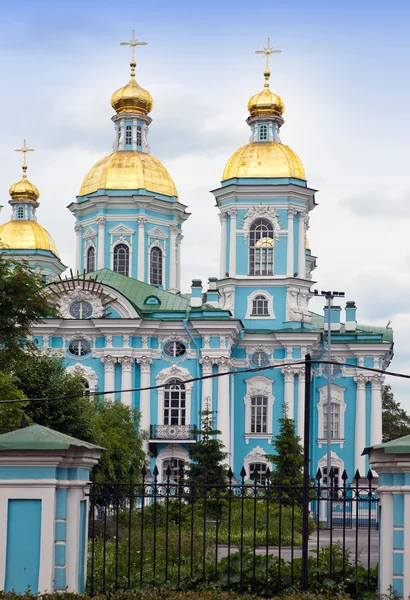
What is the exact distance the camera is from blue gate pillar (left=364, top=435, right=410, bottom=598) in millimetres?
11039

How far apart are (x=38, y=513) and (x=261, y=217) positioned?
102ft

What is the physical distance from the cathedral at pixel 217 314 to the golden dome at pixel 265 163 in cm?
5

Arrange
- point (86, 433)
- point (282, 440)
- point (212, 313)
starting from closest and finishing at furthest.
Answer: point (86, 433) < point (282, 440) < point (212, 313)

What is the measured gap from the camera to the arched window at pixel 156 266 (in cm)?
4500

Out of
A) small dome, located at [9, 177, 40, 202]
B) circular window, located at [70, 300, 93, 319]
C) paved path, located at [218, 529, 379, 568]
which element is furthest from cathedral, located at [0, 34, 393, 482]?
paved path, located at [218, 529, 379, 568]

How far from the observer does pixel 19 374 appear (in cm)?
2681

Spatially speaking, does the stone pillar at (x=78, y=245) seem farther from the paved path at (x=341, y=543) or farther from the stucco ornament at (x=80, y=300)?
the paved path at (x=341, y=543)

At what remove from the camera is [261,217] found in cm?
4188

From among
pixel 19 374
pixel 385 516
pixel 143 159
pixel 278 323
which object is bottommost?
pixel 385 516

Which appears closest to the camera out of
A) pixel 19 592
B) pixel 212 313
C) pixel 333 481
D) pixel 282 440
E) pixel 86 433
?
pixel 19 592

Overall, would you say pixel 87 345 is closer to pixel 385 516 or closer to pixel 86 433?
pixel 86 433

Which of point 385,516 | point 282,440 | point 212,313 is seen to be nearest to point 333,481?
point 385,516

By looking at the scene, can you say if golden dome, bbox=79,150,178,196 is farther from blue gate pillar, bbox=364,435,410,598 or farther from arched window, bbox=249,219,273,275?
blue gate pillar, bbox=364,435,410,598

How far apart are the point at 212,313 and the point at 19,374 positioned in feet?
44.7
